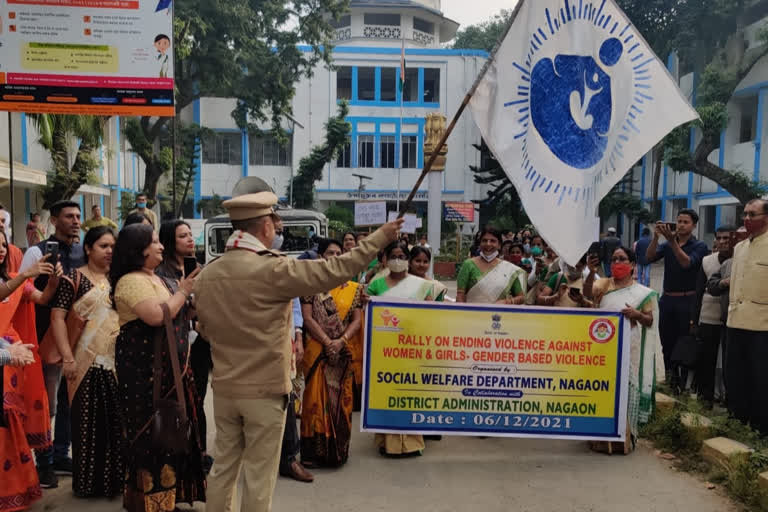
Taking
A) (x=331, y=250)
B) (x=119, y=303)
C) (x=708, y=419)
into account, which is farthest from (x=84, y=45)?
(x=708, y=419)

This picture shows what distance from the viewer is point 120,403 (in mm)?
3551

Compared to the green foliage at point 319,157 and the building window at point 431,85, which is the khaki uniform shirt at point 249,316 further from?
the building window at point 431,85

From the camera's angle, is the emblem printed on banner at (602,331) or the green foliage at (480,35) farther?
the green foliage at (480,35)

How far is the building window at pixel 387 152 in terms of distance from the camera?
3303 centimetres

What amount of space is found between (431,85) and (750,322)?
3027 cm

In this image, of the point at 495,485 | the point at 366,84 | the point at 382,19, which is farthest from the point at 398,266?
the point at 382,19

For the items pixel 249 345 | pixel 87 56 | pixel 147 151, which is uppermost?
pixel 87 56

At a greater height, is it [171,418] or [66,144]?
[66,144]

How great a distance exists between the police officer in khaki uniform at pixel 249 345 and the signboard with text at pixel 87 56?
4563 millimetres

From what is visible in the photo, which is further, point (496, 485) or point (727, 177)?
point (727, 177)

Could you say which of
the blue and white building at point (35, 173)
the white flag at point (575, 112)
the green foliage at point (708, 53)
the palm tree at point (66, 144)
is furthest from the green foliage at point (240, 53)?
the white flag at point (575, 112)

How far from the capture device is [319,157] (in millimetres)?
27359

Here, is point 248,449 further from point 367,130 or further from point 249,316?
point 367,130

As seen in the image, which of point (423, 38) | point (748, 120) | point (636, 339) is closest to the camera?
point (636, 339)
